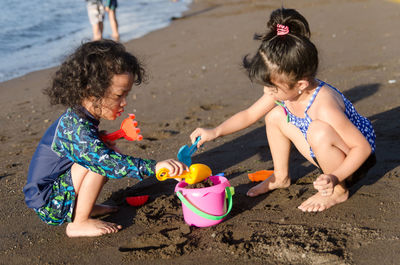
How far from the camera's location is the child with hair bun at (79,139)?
2.63 meters

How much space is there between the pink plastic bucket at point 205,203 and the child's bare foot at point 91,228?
46 cm

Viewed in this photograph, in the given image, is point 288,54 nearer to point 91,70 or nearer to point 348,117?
point 348,117

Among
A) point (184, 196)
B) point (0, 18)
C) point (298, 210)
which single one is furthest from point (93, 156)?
point (0, 18)

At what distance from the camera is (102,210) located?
297 cm

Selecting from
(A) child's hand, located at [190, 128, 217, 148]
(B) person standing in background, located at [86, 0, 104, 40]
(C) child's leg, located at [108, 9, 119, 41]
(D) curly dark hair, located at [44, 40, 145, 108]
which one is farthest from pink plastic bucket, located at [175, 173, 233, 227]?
(C) child's leg, located at [108, 9, 119, 41]

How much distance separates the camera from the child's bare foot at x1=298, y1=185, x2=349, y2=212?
2697 millimetres

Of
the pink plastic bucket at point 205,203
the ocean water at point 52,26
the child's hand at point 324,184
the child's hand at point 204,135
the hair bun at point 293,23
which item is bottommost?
the ocean water at point 52,26

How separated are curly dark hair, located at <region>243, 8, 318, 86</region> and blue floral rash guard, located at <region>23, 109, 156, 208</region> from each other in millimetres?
818

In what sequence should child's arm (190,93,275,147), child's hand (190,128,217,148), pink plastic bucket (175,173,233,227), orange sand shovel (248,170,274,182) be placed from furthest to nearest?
orange sand shovel (248,170,274,182) < child's arm (190,93,275,147) < child's hand (190,128,217,148) < pink plastic bucket (175,173,233,227)

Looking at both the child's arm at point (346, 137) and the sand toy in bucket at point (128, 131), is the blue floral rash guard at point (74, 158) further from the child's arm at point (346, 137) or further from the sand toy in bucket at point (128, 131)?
the child's arm at point (346, 137)

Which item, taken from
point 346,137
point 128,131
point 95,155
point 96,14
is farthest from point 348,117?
point 96,14

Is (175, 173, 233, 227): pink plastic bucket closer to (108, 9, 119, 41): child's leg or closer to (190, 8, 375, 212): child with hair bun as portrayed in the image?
(190, 8, 375, 212): child with hair bun

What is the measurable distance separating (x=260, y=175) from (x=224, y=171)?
12.3 inches

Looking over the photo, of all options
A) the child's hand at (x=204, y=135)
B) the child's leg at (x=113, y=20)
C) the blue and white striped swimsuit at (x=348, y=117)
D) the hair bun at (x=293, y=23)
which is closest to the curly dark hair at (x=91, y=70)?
the child's hand at (x=204, y=135)
